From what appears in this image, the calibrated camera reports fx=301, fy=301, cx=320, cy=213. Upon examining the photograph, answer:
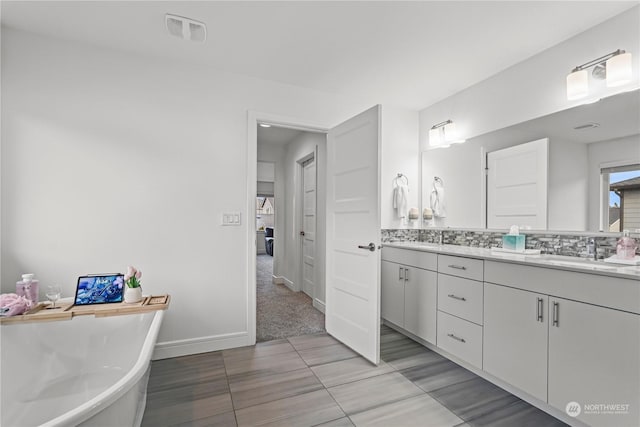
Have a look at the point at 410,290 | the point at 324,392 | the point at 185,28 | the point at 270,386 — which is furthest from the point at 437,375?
the point at 185,28

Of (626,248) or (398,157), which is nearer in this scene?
(626,248)

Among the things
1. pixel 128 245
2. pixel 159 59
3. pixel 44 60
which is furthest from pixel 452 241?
pixel 44 60

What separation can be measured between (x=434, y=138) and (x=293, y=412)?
2891 mm

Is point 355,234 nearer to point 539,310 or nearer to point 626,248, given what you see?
point 539,310

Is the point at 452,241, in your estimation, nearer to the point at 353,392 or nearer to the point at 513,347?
the point at 513,347

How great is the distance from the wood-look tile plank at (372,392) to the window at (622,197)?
168 cm

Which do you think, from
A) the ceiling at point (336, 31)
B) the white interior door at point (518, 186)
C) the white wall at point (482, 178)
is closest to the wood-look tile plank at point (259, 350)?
the white wall at point (482, 178)

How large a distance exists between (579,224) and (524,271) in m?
0.67

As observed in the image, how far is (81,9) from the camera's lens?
1.90 metres

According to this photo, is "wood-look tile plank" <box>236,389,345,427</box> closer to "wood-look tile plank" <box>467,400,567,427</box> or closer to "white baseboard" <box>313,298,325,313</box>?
"wood-look tile plank" <box>467,400,567,427</box>

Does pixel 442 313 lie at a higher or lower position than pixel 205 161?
lower

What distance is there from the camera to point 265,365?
239 cm

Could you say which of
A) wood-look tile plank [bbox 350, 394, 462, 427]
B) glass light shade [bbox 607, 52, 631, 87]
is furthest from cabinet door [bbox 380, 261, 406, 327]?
glass light shade [bbox 607, 52, 631, 87]

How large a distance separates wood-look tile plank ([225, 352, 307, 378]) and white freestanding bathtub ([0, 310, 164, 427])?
2.29 feet
